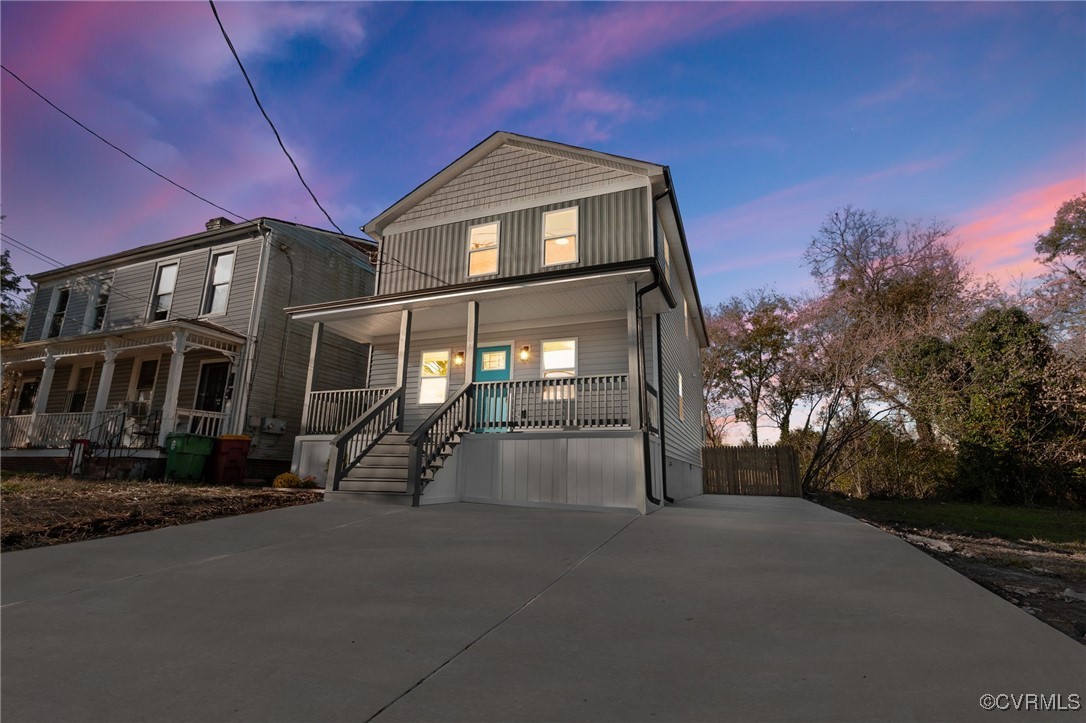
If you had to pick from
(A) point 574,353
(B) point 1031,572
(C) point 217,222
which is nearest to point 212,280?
(C) point 217,222

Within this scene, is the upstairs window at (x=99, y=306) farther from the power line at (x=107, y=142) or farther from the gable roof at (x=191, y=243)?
the power line at (x=107, y=142)

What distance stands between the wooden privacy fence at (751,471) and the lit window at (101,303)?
2205 cm

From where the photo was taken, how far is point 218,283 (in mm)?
15328

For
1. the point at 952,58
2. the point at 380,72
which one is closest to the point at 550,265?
the point at 380,72

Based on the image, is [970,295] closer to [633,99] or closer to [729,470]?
[729,470]

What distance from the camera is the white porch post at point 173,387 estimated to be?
1223 centimetres

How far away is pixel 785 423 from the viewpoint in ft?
81.8

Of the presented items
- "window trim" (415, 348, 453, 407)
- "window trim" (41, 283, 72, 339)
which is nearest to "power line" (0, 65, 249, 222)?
"window trim" (415, 348, 453, 407)

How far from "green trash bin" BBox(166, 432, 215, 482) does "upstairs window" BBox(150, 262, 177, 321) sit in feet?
21.3

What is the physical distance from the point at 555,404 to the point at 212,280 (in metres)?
13.0

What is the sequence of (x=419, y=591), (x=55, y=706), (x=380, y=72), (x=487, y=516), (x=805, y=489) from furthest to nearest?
(x=805, y=489) → (x=380, y=72) → (x=487, y=516) → (x=419, y=591) → (x=55, y=706)

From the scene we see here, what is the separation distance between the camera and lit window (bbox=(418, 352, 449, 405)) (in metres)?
12.1

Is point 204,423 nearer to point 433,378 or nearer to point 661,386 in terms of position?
point 433,378

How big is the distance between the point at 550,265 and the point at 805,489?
11836 millimetres
